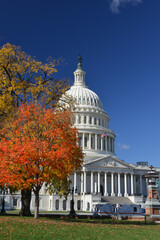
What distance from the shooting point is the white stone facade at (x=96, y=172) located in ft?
265

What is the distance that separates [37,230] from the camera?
63.8 feet

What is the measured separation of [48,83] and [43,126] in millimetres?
8725

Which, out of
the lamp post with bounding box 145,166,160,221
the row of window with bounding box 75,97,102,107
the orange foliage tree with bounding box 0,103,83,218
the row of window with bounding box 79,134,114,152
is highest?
the row of window with bounding box 75,97,102,107

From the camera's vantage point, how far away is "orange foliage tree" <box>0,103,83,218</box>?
25844mm

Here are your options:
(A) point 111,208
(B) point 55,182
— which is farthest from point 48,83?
(A) point 111,208

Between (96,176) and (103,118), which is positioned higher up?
(103,118)

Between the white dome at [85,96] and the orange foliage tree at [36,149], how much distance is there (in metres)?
80.4

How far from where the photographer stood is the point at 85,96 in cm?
11350

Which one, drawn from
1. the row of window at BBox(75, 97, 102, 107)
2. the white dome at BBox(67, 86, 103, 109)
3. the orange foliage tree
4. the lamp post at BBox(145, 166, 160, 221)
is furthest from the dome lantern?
the orange foliage tree

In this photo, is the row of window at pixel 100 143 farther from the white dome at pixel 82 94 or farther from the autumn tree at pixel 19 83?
the autumn tree at pixel 19 83

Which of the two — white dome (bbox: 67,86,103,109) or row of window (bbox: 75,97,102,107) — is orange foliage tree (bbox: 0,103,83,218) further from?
row of window (bbox: 75,97,102,107)

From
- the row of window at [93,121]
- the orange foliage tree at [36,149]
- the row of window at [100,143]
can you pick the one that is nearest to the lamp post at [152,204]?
the orange foliage tree at [36,149]

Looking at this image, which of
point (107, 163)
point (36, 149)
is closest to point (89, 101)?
point (107, 163)

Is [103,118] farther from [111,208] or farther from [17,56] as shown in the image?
[17,56]
